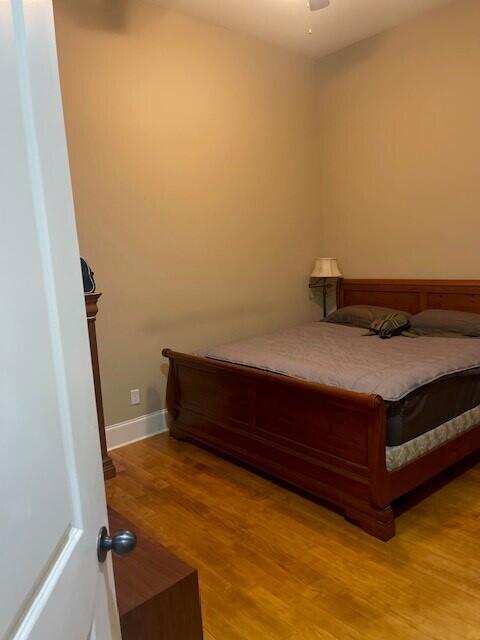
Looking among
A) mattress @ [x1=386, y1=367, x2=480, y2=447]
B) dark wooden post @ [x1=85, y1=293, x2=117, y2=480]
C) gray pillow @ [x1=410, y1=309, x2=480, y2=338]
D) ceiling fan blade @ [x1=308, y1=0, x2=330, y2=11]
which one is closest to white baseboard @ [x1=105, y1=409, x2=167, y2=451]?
dark wooden post @ [x1=85, y1=293, x2=117, y2=480]

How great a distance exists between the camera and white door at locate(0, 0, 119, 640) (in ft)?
1.84

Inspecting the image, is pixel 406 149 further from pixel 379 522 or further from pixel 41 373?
pixel 41 373

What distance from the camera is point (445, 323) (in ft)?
11.5

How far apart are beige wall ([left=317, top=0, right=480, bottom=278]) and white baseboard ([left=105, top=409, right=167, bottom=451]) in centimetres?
230

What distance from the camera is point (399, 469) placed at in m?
2.25

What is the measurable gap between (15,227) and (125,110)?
9.99 feet

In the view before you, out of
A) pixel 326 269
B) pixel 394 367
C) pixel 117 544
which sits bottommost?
pixel 394 367

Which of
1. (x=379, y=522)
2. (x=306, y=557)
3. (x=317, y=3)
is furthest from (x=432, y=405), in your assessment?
(x=317, y=3)

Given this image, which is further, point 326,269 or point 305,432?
point 326,269

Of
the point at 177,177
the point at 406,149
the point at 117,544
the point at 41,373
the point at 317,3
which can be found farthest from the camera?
the point at 406,149

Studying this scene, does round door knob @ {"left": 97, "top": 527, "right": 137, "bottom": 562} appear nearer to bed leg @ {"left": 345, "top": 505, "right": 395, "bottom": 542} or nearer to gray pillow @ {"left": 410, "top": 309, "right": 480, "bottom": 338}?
bed leg @ {"left": 345, "top": 505, "right": 395, "bottom": 542}

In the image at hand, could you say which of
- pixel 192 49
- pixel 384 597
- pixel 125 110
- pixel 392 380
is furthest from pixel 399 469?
pixel 192 49

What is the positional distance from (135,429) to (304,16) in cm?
341

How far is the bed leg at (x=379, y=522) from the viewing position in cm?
218
